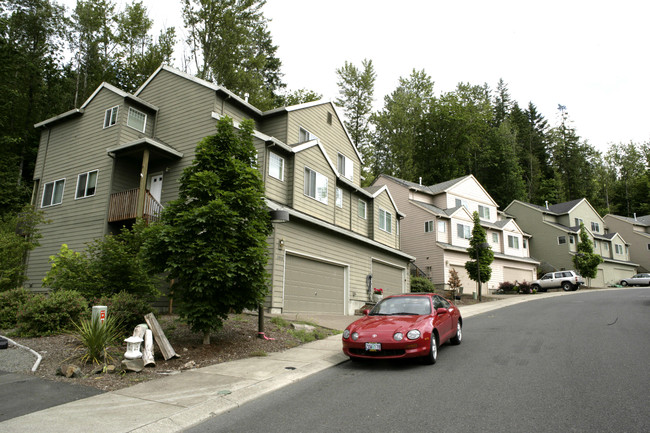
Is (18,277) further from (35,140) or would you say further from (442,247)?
(442,247)

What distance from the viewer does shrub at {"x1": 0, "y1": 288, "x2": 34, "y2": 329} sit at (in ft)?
33.3

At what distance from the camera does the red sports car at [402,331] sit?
7508mm

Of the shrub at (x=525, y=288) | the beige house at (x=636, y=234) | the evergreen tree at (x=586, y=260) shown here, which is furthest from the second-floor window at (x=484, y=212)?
the beige house at (x=636, y=234)

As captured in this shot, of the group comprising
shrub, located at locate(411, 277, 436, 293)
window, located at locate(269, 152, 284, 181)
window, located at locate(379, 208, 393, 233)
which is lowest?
shrub, located at locate(411, 277, 436, 293)

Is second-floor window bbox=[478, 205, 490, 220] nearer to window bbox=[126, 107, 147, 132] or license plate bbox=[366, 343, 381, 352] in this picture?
window bbox=[126, 107, 147, 132]

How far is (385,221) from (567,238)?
2925cm

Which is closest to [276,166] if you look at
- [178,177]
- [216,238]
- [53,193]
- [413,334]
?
[178,177]

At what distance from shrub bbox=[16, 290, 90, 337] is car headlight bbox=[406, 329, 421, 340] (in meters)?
7.37

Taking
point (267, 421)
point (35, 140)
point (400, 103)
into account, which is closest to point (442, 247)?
point (400, 103)

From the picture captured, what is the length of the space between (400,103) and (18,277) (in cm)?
4327

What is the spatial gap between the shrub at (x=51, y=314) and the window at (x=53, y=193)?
36.2 ft

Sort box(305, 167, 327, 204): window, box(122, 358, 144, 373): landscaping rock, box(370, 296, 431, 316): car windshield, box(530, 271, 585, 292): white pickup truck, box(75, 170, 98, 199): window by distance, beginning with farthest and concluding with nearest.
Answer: box(530, 271, 585, 292): white pickup truck → box(305, 167, 327, 204): window → box(75, 170, 98, 199): window → box(370, 296, 431, 316): car windshield → box(122, 358, 144, 373): landscaping rock

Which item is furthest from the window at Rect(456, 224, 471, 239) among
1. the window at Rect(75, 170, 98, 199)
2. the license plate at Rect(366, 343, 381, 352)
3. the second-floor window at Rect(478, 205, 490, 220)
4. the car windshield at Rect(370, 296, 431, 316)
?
the license plate at Rect(366, 343, 381, 352)

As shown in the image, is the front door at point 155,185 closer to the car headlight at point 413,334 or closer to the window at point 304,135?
the window at point 304,135
